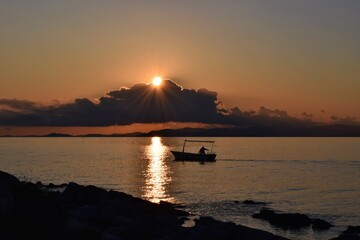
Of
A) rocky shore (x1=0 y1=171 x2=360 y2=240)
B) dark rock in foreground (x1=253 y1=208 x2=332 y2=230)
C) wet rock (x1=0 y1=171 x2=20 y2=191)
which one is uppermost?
wet rock (x1=0 y1=171 x2=20 y2=191)

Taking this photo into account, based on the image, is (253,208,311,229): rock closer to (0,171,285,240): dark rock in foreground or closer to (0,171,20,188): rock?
(0,171,285,240): dark rock in foreground

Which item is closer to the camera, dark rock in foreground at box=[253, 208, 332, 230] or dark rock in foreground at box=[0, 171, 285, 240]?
dark rock in foreground at box=[0, 171, 285, 240]

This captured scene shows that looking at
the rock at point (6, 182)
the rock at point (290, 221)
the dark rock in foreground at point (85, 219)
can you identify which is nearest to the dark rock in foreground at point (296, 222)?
the rock at point (290, 221)

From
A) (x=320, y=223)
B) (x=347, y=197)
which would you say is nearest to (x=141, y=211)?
(x=320, y=223)

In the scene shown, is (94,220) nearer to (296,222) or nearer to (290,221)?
(290,221)

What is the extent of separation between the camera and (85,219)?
39.5 meters

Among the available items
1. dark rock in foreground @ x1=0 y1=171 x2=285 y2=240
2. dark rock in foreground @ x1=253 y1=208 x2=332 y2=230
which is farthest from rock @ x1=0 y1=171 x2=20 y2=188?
dark rock in foreground @ x1=253 y1=208 x2=332 y2=230

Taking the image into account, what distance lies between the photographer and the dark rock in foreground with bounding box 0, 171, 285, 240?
2491cm

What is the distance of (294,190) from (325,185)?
11.3 metres

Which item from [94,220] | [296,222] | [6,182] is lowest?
[296,222]

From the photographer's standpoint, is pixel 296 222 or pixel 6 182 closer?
pixel 6 182

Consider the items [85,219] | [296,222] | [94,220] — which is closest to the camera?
[85,219]

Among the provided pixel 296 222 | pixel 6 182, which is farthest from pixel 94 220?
pixel 296 222

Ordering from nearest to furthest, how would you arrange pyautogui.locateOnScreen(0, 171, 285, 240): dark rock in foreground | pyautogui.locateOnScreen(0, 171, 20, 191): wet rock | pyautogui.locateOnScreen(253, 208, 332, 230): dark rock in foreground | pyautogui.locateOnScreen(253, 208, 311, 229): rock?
pyautogui.locateOnScreen(0, 171, 285, 240): dark rock in foreground
pyautogui.locateOnScreen(0, 171, 20, 191): wet rock
pyautogui.locateOnScreen(253, 208, 332, 230): dark rock in foreground
pyautogui.locateOnScreen(253, 208, 311, 229): rock
